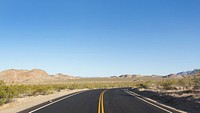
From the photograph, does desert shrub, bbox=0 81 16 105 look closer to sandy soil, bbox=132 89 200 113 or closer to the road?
the road

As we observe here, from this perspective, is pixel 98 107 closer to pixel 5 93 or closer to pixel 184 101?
pixel 184 101

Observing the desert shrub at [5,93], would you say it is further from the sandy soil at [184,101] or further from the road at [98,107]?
the sandy soil at [184,101]

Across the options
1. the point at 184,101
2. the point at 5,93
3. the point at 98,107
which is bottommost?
the point at 98,107

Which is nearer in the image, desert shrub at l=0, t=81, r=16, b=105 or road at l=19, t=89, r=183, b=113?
road at l=19, t=89, r=183, b=113

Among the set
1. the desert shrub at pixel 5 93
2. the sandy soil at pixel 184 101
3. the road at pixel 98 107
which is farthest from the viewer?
the desert shrub at pixel 5 93

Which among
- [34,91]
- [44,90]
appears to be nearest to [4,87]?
[34,91]

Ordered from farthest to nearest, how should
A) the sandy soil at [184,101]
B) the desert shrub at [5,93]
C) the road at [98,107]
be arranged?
1. the desert shrub at [5,93]
2. the sandy soil at [184,101]
3. the road at [98,107]

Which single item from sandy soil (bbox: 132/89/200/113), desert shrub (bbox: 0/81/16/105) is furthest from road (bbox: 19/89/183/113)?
desert shrub (bbox: 0/81/16/105)

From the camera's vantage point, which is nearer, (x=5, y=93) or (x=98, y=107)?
(x=98, y=107)

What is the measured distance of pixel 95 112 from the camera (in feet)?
57.6

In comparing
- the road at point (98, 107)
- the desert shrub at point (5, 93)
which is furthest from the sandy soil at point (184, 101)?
the desert shrub at point (5, 93)

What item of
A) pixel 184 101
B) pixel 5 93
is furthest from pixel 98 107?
pixel 5 93

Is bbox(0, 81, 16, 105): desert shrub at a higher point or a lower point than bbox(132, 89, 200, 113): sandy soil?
higher

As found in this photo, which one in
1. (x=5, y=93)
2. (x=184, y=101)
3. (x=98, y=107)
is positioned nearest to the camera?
(x=98, y=107)
